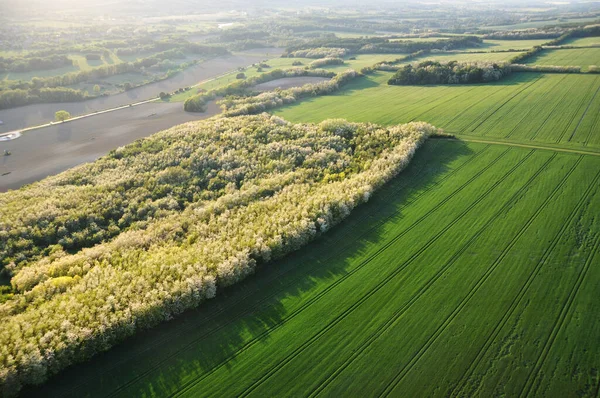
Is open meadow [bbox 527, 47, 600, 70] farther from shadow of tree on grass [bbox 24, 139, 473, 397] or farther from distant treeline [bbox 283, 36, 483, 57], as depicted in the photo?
shadow of tree on grass [bbox 24, 139, 473, 397]

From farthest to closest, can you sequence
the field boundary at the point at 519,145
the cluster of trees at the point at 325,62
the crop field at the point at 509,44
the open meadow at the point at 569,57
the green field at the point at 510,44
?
the cluster of trees at the point at 325,62
the crop field at the point at 509,44
the green field at the point at 510,44
the open meadow at the point at 569,57
the field boundary at the point at 519,145

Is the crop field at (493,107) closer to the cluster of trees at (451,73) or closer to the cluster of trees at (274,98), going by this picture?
the cluster of trees at (451,73)

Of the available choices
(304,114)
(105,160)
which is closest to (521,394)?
(105,160)

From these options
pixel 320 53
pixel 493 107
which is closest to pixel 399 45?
pixel 320 53

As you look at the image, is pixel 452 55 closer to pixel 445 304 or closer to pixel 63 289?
pixel 445 304

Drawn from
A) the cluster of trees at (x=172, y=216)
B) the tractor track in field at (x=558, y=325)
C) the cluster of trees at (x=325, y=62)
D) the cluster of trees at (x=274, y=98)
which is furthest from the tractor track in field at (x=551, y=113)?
the cluster of trees at (x=325, y=62)
